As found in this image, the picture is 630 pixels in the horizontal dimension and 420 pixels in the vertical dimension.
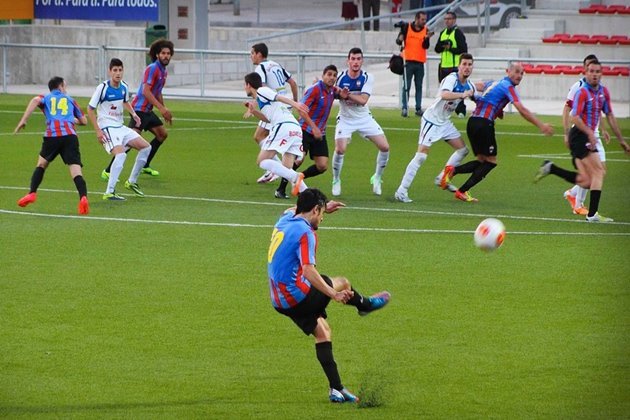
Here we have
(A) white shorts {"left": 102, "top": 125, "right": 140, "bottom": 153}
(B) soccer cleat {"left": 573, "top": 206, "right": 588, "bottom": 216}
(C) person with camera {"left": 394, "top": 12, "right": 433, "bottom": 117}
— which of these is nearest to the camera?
(B) soccer cleat {"left": 573, "top": 206, "right": 588, "bottom": 216}

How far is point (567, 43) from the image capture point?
3519 centimetres

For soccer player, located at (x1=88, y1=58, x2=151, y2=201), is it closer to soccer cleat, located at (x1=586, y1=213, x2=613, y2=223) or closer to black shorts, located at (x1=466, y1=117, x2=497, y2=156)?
black shorts, located at (x1=466, y1=117, x2=497, y2=156)

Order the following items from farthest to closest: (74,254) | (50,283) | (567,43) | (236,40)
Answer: (236,40), (567,43), (74,254), (50,283)

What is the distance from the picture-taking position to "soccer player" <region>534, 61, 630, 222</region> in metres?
16.8

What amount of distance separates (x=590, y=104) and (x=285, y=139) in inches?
168

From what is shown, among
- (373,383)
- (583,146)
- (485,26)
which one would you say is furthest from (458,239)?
(485,26)

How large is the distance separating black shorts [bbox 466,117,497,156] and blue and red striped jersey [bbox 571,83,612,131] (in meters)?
1.77

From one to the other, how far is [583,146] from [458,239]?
7.38ft

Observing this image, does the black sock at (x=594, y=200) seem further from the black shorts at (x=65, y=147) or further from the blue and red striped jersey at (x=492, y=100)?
the black shorts at (x=65, y=147)

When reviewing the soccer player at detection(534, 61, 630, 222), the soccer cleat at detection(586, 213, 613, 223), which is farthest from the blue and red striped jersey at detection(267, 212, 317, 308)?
the soccer cleat at detection(586, 213, 613, 223)

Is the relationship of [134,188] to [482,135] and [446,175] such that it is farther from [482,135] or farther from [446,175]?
[482,135]

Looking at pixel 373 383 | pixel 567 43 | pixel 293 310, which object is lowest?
pixel 373 383

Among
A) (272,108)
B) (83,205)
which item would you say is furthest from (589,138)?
(83,205)

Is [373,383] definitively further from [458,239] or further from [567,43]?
[567,43]
